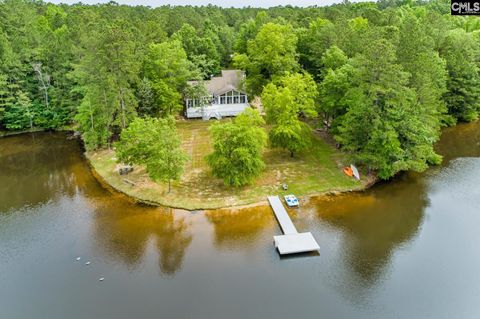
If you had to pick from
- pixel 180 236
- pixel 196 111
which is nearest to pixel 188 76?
pixel 196 111

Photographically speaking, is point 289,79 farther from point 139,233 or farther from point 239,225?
point 139,233

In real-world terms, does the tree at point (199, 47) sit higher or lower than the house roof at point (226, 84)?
higher

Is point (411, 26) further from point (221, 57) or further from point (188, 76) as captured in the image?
point (221, 57)

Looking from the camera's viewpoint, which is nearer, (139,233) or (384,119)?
(139,233)

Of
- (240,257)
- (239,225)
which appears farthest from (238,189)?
(240,257)

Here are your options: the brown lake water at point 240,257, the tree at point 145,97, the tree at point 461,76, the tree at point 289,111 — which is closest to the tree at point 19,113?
the tree at point 145,97

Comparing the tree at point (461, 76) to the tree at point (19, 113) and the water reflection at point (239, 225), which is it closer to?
the water reflection at point (239, 225)

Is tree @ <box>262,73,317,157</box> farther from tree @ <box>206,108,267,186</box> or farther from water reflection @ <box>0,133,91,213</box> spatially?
water reflection @ <box>0,133,91,213</box>
